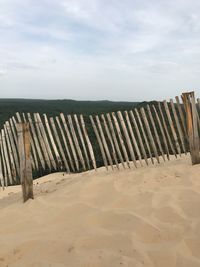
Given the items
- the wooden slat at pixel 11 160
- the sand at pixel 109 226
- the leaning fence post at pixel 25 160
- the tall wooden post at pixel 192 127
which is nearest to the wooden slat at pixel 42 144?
the wooden slat at pixel 11 160

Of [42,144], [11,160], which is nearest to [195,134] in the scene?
[42,144]

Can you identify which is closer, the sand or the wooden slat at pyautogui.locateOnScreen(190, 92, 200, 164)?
the sand

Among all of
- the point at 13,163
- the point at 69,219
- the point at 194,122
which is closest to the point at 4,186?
the point at 13,163

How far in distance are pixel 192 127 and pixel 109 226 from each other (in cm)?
Result: 288

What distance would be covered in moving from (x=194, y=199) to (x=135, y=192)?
707 mm

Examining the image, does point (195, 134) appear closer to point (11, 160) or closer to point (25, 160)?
point (25, 160)

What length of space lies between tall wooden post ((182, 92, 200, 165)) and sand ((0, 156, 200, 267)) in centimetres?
85

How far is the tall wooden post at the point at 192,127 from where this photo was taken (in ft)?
18.3

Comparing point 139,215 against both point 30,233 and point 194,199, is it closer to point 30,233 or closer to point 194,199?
point 194,199

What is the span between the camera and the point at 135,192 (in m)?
4.21

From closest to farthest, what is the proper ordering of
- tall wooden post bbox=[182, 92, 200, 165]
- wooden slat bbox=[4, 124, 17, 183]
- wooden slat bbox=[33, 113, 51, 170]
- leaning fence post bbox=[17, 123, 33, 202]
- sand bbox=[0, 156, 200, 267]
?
sand bbox=[0, 156, 200, 267], leaning fence post bbox=[17, 123, 33, 202], tall wooden post bbox=[182, 92, 200, 165], wooden slat bbox=[33, 113, 51, 170], wooden slat bbox=[4, 124, 17, 183]

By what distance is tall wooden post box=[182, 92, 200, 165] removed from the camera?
219 inches

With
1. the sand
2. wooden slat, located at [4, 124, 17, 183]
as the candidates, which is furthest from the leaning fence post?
wooden slat, located at [4, 124, 17, 183]

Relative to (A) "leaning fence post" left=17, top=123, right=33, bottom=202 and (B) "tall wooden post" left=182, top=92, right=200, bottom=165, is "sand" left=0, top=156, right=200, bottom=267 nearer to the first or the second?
(A) "leaning fence post" left=17, top=123, right=33, bottom=202
